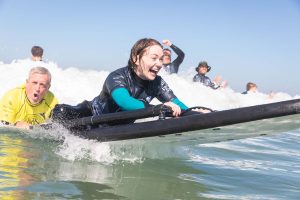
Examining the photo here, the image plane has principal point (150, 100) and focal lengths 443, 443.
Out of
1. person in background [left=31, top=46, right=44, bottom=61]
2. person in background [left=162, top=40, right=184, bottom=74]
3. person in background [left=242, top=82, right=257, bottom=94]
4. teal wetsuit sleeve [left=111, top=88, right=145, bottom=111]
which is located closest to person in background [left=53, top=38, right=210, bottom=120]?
teal wetsuit sleeve [left=111, top=88, right=145, bottom=111]

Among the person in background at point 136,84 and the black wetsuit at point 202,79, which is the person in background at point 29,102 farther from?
the black wetsuit at point 202,79

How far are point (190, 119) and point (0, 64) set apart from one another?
9992mm

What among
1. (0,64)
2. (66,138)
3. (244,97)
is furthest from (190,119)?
(244,97)

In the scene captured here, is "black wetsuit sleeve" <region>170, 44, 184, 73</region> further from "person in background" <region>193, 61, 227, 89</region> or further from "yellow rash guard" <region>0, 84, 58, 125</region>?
"yellow rash guard" <region>0, 84, 58, 125</region>

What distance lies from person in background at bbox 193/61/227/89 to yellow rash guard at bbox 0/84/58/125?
7.47m

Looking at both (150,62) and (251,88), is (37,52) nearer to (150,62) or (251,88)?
(150,62)

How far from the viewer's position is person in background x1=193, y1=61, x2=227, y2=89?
1260cm

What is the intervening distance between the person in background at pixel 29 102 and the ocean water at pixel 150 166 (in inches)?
12.2

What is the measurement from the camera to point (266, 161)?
5312 mm

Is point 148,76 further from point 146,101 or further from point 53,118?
point 53,118

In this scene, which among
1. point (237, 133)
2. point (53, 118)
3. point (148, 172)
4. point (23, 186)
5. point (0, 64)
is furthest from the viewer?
point (0, 64)

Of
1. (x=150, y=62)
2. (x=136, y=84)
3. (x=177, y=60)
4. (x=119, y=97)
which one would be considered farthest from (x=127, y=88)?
(x=177, y=60)

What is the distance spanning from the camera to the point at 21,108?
5.47 m

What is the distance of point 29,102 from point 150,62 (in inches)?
75.3
